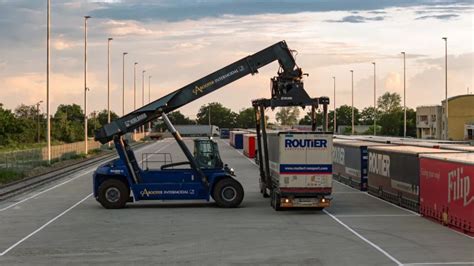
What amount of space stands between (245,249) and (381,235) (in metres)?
4.53

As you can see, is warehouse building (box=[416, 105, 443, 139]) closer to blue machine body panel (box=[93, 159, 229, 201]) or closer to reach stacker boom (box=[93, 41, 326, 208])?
reach stacker boom (box=[93, 41, 326, 208])

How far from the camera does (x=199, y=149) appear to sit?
92.6 ft

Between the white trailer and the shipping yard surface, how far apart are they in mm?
574

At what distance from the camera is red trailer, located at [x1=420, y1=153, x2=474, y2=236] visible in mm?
19953

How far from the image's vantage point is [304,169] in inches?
1005

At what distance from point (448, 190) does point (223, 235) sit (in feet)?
23.2

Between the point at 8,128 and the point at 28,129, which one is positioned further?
the point at 28,129

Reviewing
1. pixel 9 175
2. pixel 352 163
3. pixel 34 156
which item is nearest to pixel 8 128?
pixel 34 156

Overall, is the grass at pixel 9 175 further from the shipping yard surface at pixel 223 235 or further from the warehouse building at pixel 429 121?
the warehouse building at pixel 429 121

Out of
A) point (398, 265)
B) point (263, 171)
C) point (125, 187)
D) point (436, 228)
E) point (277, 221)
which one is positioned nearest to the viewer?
point (398, 265)

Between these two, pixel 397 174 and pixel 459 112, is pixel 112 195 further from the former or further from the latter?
pixel 459 112

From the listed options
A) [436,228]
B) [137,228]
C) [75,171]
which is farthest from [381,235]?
[75,171]

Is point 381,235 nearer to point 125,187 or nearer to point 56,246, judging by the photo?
point 56,246

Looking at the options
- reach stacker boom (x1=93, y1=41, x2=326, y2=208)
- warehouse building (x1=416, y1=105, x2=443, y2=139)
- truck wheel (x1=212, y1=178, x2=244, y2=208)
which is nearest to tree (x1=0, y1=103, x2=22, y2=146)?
warehouse building (x1=416, y1=105, x2=443, y2=139)
